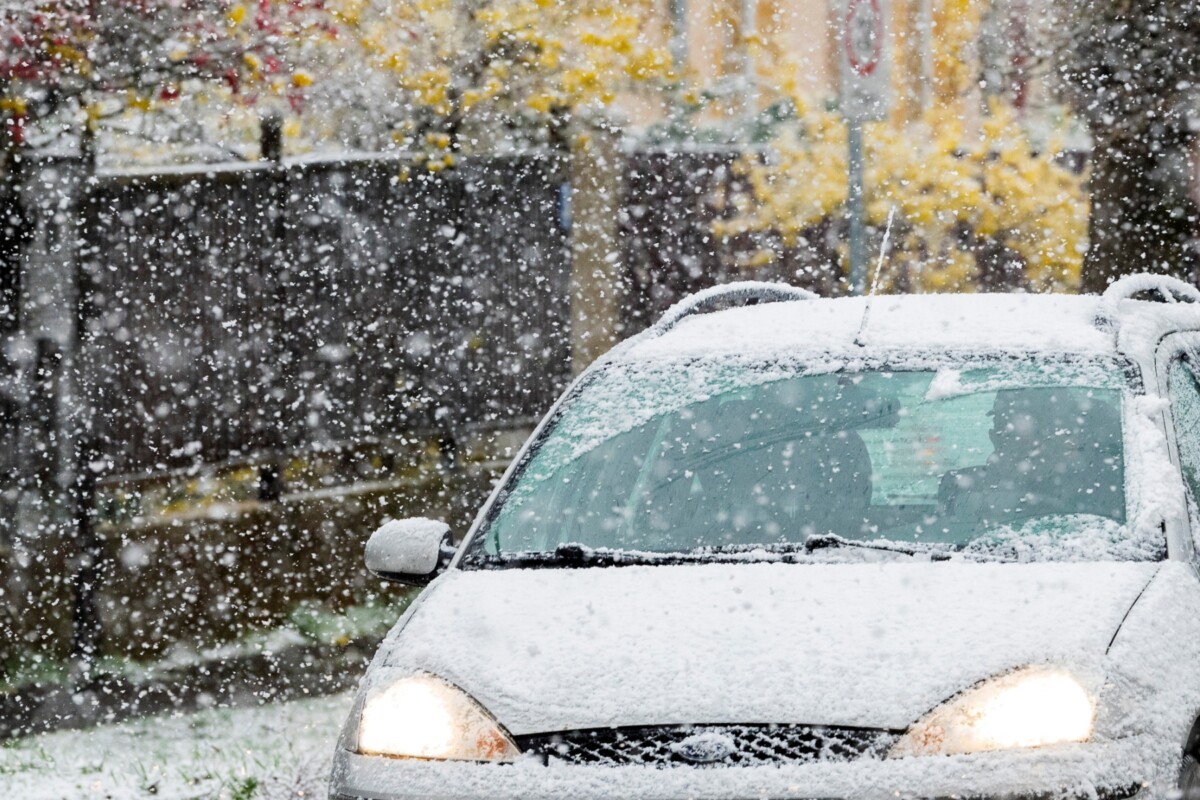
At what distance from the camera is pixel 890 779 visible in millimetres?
3443

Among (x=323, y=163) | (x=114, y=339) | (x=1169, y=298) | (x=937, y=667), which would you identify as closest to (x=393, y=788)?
(x=937, y=667)

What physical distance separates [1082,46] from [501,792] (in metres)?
7.30

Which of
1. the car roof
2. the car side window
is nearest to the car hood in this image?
the car side window

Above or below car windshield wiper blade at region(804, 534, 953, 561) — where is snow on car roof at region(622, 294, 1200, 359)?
above

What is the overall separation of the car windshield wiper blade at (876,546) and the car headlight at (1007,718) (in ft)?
2.10

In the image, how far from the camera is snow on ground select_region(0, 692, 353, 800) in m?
6.03

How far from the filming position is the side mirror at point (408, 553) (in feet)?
15.2

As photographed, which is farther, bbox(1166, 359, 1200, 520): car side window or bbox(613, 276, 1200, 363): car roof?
bbox(613, 276, 1200, 363): car roof

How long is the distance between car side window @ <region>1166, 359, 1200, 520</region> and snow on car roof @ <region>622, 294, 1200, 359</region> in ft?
0.40

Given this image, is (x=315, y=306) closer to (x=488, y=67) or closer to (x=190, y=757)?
(x=488, y=67)

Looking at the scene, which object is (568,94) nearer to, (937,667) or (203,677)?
(203,677)

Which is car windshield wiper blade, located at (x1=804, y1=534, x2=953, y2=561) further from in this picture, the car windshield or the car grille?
the car grille

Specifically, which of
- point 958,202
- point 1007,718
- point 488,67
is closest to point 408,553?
point 1007,718

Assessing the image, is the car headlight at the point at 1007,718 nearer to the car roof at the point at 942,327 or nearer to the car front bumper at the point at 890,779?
the car front bumper at the point at 890,779
